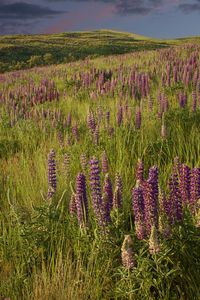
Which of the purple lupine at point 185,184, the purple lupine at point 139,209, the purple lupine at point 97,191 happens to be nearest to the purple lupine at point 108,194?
the purple lupine at point 97,191

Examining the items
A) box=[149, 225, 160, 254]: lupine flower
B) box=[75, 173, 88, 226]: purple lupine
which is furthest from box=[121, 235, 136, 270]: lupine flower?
box=[75, 173, 88, 226]: purple lupine

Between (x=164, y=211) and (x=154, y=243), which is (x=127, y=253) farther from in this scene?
(x=164, y=211)

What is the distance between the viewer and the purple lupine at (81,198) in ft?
8.91

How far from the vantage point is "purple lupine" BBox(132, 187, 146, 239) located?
2.49 meters

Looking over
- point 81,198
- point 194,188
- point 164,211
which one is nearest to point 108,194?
point 81,198

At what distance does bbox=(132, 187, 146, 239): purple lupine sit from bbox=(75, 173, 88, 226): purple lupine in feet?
1.18

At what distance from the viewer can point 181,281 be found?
271 cm

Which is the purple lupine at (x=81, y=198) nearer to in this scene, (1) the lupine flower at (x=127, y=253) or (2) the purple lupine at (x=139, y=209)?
(2) the purple lupine at (x=139, y=209)

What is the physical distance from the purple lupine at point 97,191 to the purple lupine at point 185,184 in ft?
1.66

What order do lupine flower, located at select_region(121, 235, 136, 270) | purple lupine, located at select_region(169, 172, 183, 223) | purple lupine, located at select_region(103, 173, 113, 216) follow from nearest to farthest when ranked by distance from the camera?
lupine flower, located at select_region(121, 235, 136, 270), purple lupine, located at select_region(169, 172, 183, 223), purple lupine, located at select_region(103, 173, 113, 216)

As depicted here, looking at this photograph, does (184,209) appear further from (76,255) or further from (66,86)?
(66,86)

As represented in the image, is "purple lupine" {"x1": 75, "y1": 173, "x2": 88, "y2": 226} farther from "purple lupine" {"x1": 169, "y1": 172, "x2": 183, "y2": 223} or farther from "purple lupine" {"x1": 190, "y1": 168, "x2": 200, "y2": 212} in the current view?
"purple lupine" {"x1": 190, "y1": 168, "x2": 200, "y2": 212}

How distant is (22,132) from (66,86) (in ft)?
17.6

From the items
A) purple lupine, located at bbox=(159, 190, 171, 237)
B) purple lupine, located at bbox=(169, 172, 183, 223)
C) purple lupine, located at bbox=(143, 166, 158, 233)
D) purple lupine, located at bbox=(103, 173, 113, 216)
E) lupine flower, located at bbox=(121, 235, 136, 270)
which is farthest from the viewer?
purple lupine, located at bbox=(103, 173, 113, 216)
